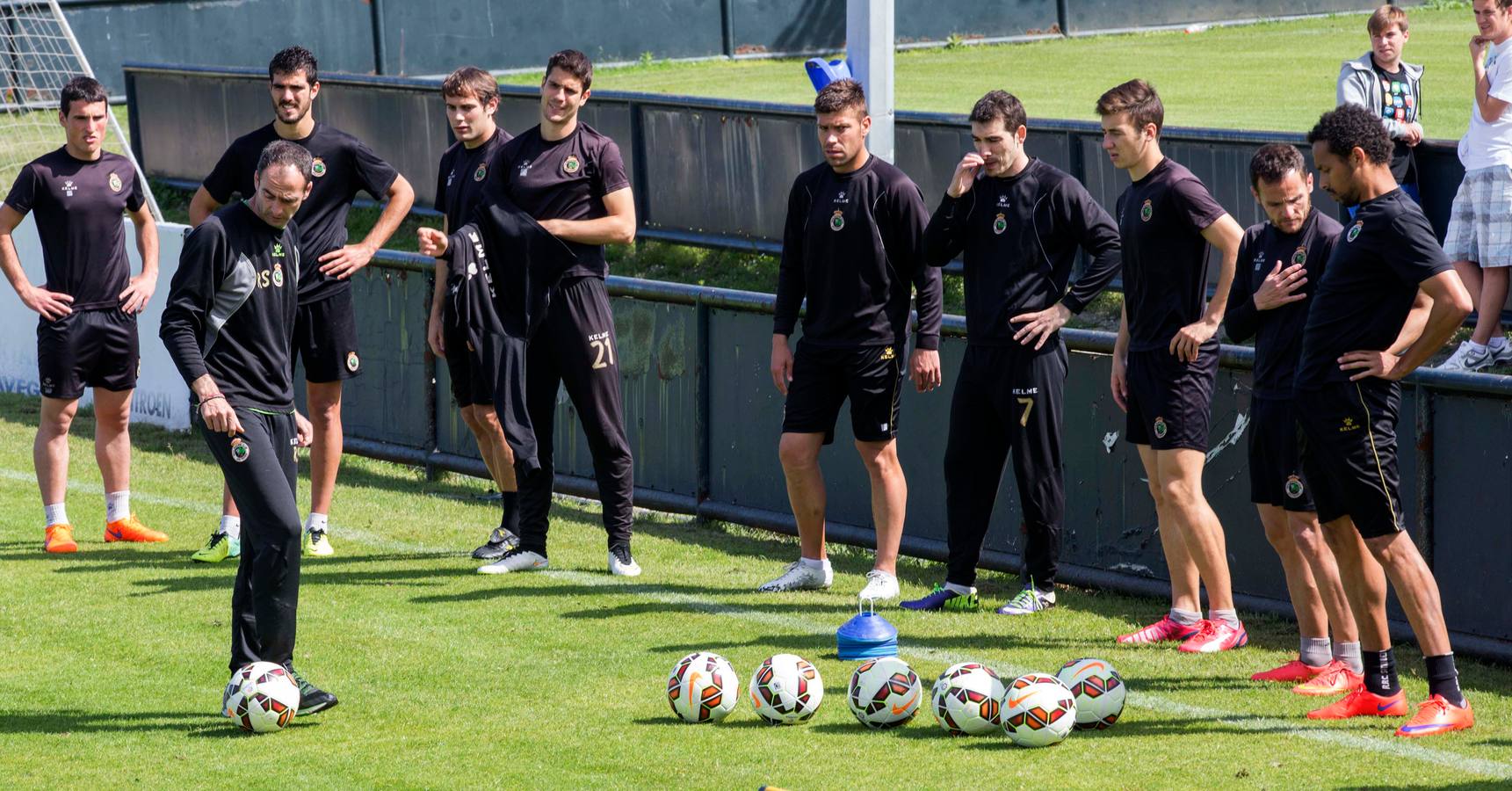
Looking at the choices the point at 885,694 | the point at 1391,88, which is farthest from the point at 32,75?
the point at 885,694

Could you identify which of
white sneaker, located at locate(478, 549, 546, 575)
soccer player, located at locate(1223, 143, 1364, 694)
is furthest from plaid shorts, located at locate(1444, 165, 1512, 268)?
white sneaker, located at locate(478, 549, 546, 575)

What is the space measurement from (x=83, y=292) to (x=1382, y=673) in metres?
6.89

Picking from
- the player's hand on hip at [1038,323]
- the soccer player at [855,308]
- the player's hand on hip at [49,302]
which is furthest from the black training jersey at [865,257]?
the player's hand on hip at [49,302]

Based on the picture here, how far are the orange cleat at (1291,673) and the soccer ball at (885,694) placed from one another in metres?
1.58

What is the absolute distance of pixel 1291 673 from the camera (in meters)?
7.48

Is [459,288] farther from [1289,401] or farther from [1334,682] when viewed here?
[1334,682]

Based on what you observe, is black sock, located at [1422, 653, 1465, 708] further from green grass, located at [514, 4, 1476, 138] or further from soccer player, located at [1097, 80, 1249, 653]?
green grass, located at [514, 4, 1476, 138]

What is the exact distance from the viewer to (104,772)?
21.1ft

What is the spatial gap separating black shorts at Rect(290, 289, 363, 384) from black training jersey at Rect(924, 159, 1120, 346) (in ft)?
10.6

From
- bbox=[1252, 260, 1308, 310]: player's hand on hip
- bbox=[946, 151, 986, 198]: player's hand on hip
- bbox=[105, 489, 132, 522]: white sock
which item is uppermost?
bbox=[946, 151, 986, 198]: player's hand on hip

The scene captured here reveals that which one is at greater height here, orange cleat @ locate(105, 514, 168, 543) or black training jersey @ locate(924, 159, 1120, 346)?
black training jersey @ locate(924, 159, 1120, 346)

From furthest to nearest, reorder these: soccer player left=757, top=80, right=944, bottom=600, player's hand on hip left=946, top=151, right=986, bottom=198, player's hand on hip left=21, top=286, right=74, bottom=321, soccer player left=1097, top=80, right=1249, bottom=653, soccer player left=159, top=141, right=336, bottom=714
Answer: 1. player's hand on hip left=21, top=286, right=74, bottom=321
2. soccer player left=757, top=80, right=944, bottom=600
3. player's hand on hip left=946, top=151, right=986, bottom=198
4. soccer player left=1097, top=80, right=1249, bottom=653
5. soccer player left=159, top=141, right=336, bottom=714

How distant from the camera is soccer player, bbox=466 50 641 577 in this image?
9.15m

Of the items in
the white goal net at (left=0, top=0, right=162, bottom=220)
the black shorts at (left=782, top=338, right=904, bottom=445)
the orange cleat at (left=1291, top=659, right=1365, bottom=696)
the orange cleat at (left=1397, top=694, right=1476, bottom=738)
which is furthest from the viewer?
the white goal net at (left=0, top=0, right=162, bottom=220)
